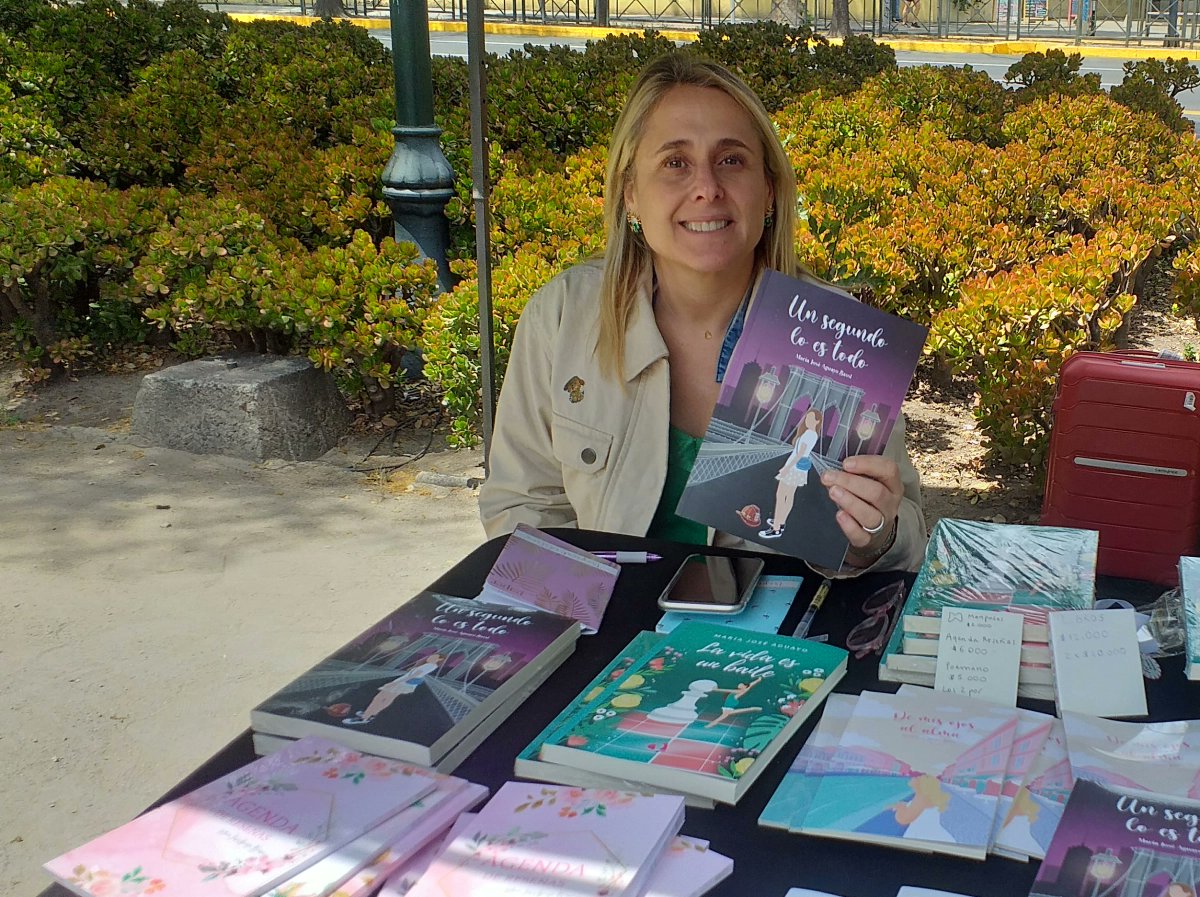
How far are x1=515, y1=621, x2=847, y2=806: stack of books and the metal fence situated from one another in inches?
889

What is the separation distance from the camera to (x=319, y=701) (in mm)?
1493

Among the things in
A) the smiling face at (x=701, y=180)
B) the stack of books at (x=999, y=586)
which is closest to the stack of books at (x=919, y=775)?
the stack of books at (x=999, y=586)

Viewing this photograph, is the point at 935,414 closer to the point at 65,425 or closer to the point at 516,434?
the point at 516,434

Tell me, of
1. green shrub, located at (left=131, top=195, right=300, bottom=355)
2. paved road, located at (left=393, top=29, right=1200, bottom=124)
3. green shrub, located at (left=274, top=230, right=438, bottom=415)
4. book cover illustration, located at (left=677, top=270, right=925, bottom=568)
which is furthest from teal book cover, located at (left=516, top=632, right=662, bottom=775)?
paved road, located at (left=393, top=29, right=1200, bottom=124)

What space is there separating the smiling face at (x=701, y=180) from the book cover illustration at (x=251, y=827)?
1.25 metres

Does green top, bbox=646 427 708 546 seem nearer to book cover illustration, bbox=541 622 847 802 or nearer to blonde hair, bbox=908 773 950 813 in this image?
Answer: book cover illustration, bbox=541 622 847 802

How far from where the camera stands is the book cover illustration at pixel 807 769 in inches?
51.0

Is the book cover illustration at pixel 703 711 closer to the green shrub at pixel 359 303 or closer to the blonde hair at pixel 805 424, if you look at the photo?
the blonde hair at pixel 805 424

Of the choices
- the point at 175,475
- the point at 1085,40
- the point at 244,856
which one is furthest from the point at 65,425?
the point at 1085,40

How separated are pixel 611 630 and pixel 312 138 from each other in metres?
6.03

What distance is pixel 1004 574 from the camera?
1.82 m

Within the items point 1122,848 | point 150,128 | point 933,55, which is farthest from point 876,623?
point 933,55

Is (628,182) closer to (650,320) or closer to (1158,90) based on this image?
(650,320)

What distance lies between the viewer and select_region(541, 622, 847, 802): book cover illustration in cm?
135
